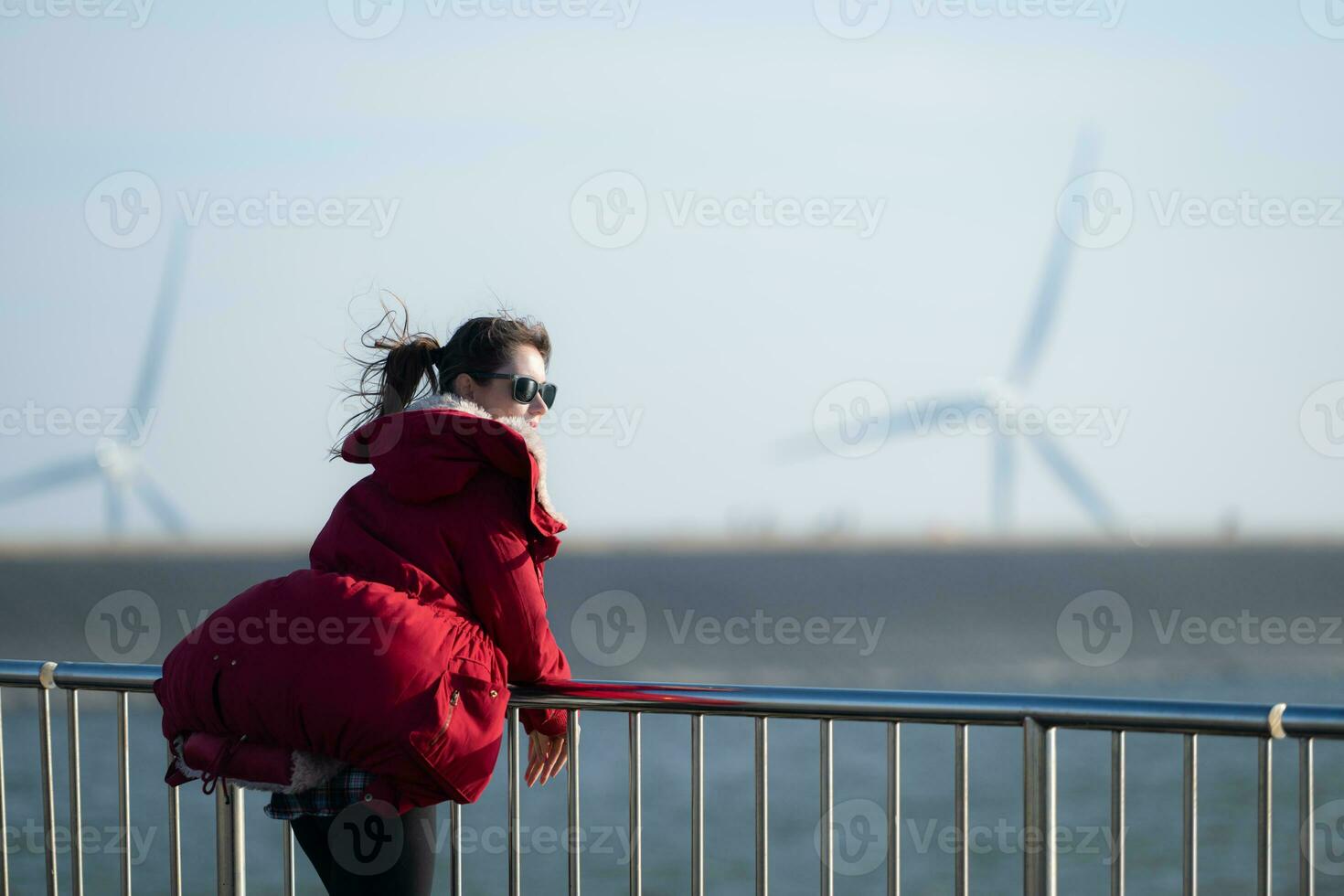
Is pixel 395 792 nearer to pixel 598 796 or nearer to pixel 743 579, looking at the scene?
pixel 598 796

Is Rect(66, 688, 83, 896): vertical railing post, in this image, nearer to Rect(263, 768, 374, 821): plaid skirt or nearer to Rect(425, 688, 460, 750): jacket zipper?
Rect(263, 768, 374, 821): plaid skirt

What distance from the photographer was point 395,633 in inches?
113

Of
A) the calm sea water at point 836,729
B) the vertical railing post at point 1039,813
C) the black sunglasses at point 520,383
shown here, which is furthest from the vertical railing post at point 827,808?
the black sunglasses at point 520,383

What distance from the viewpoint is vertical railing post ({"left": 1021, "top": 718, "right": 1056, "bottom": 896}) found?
10.4 ft

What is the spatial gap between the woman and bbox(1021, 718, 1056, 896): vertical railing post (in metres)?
1.17

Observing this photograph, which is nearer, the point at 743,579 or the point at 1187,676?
the point at 1187,676

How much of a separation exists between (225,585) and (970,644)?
34.0 meters

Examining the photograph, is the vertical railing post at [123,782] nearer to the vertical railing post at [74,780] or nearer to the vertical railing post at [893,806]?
the vertical railing post at [74,780]

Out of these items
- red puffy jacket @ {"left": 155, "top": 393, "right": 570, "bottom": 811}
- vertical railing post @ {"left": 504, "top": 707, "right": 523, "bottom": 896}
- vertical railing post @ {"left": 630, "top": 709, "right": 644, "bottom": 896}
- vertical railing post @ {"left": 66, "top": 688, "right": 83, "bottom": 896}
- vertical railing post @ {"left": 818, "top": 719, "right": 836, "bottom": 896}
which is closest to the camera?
red puffy jacket @ {"left": 155, "top": 393, "right": 570, "bottom": 811}

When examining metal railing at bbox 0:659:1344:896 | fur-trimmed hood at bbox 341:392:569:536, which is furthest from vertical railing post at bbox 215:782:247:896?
fur-trimmed hood at bbox 341:392:569:536

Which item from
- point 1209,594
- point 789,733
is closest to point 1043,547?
point 1209,594

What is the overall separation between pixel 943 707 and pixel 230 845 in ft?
6.65

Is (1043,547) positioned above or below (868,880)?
above

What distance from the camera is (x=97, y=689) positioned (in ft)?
13.2
